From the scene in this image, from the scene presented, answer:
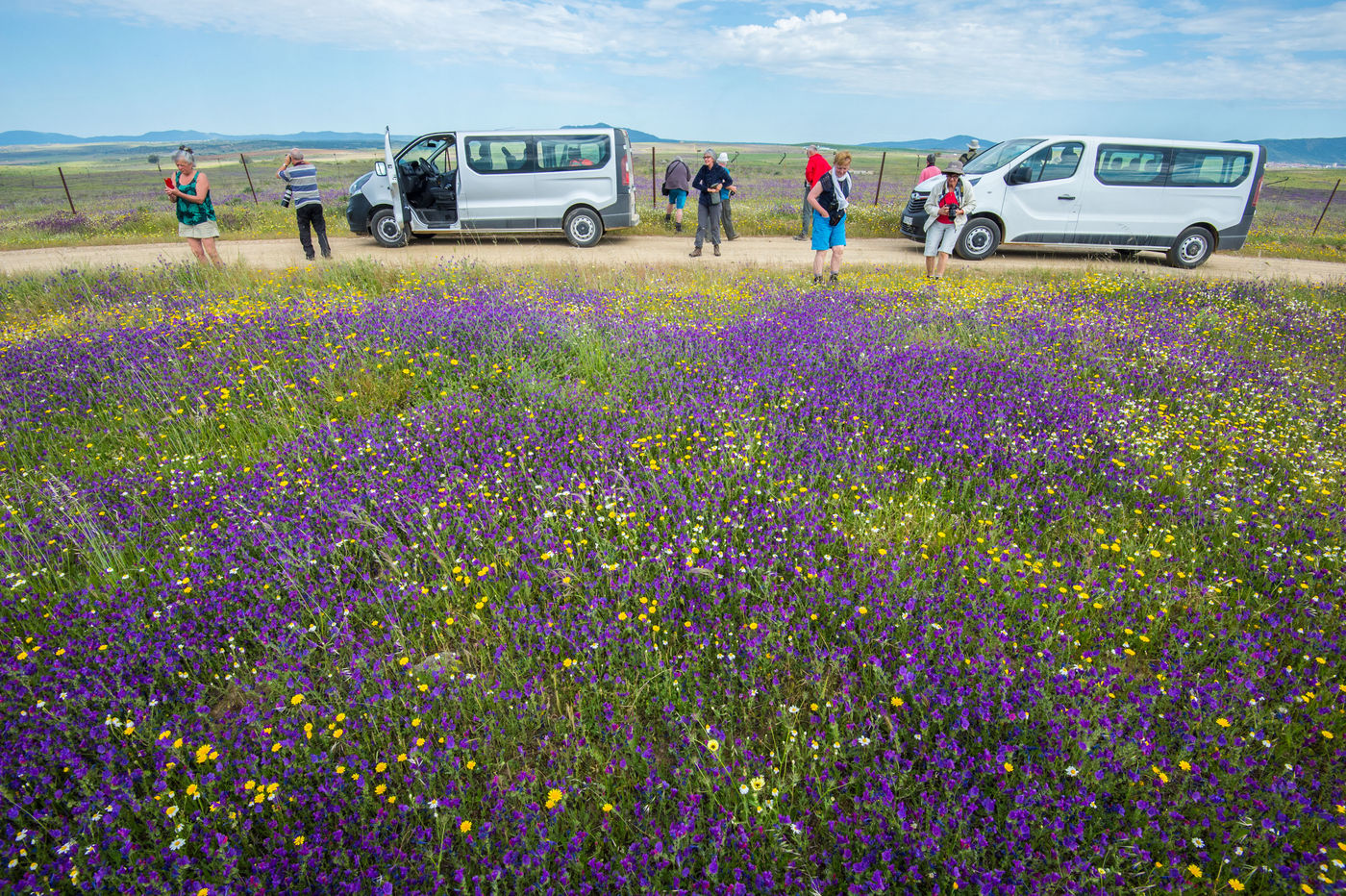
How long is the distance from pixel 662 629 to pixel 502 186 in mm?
12788

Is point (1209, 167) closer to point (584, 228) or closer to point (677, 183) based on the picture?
point (677, 183)

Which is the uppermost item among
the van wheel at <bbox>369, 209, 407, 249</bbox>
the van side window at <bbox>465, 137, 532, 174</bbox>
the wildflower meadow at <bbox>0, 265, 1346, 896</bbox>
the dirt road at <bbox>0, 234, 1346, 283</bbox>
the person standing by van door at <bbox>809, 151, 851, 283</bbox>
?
the van side window at <bbox>465, 137, 532, 174</bbox>

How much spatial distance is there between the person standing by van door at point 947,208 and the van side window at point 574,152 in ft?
23.3

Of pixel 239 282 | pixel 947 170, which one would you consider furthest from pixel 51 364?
pixel 947 170

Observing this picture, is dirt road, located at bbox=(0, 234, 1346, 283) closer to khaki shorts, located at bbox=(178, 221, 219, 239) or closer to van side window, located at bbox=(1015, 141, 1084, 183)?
khaki shorts, located at bbox=(178, 221, 219, 239)

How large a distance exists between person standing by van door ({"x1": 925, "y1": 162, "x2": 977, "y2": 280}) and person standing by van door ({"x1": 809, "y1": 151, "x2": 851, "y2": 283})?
1.37 metres

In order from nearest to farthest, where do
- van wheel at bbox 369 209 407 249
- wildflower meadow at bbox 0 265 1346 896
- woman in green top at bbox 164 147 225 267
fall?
1. wildflower meadow at bbox 0 265 1346 896
2. woman in green top at bbox 164 147 225 267
3. van wheel at bbox 369 209 407 249

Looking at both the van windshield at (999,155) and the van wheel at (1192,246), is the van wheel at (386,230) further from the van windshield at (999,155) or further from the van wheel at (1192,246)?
the van wheel at (1192,246)

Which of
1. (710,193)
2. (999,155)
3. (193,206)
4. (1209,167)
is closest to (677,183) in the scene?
(710,193)

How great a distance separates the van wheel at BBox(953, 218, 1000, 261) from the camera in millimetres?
12789

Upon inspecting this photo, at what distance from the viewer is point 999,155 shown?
13062 mm

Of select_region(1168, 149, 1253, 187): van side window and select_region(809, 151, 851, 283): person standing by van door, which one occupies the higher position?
select_region(1168, 149, 1253, 187): van side window

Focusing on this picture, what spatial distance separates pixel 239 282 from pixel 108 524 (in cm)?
646

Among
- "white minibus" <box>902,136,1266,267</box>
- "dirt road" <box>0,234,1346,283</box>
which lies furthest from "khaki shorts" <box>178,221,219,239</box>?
"white minibus" <box>902,136,1266,267</box>
